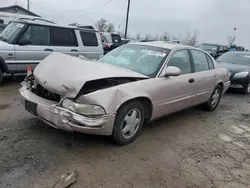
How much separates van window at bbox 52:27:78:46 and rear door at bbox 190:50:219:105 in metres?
4.11

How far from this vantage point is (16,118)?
14.1 feet

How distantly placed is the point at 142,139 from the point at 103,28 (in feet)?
145

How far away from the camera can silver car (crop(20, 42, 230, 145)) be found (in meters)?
3.10

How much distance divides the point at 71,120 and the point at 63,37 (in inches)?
197

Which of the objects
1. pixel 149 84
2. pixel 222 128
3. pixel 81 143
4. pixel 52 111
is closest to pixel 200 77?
pixel 222 128

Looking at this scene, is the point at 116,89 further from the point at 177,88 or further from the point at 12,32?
the point at 12,32

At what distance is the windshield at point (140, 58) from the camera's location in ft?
13.4

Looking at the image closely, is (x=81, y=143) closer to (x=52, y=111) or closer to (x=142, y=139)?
(x=52, y=111)

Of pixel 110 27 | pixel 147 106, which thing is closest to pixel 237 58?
pixel 147 106

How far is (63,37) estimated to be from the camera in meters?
7.45

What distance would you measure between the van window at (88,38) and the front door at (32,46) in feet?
3.97

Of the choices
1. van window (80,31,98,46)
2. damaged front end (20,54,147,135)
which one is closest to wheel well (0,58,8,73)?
van window (80,31,98,46)

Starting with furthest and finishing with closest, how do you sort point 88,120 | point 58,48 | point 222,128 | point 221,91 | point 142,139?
1. point 58,48
2. point 221,91
3. point 222,128
4. point 142,139
5. point 88,120

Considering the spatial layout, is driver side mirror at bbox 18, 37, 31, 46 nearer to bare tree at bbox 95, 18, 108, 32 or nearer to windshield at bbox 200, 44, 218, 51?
windshield at bbox 200, 44, 218, 51
